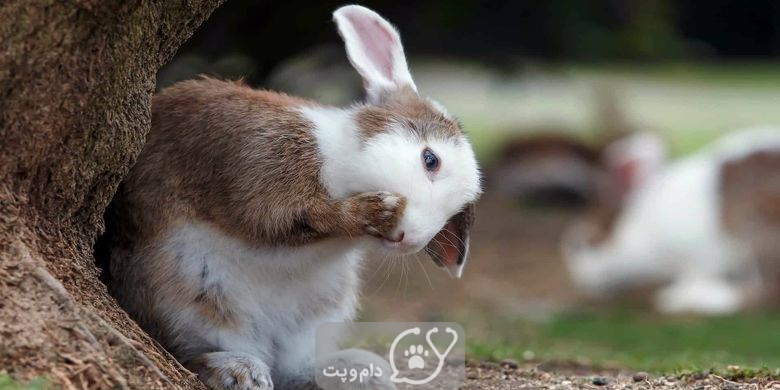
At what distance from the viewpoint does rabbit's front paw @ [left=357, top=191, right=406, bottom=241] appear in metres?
3.76

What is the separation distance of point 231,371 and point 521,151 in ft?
37.8

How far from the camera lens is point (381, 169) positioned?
3877 mm

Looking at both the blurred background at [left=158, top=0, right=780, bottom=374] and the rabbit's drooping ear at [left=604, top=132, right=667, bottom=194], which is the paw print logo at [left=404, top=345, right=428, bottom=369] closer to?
the blurred background at [left=158, top=0, right=780, bottom=374]

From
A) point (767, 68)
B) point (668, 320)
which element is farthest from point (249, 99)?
point (767, 68)

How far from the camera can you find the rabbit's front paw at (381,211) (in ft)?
12.3

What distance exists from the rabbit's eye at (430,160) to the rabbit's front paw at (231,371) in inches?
33.6

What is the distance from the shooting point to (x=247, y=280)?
13.4 ft

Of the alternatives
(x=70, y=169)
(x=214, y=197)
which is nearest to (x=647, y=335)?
(x=214, y=197)

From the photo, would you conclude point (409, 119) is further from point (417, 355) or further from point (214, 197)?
point (417, 355)

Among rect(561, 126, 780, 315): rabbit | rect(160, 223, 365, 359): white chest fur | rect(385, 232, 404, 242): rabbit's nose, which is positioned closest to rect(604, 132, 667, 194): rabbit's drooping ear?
rect(561, 126, 780, 315): rabbit

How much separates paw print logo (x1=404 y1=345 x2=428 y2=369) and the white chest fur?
0.59 m

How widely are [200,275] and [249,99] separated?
0.65 m

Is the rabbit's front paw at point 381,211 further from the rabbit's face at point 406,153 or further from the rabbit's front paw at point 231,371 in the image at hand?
the rabbit's front paw at point 231,371

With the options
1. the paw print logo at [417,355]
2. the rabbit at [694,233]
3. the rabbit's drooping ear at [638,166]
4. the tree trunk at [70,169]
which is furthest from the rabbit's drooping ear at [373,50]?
the rabbit's drooping ear at [638,166]
